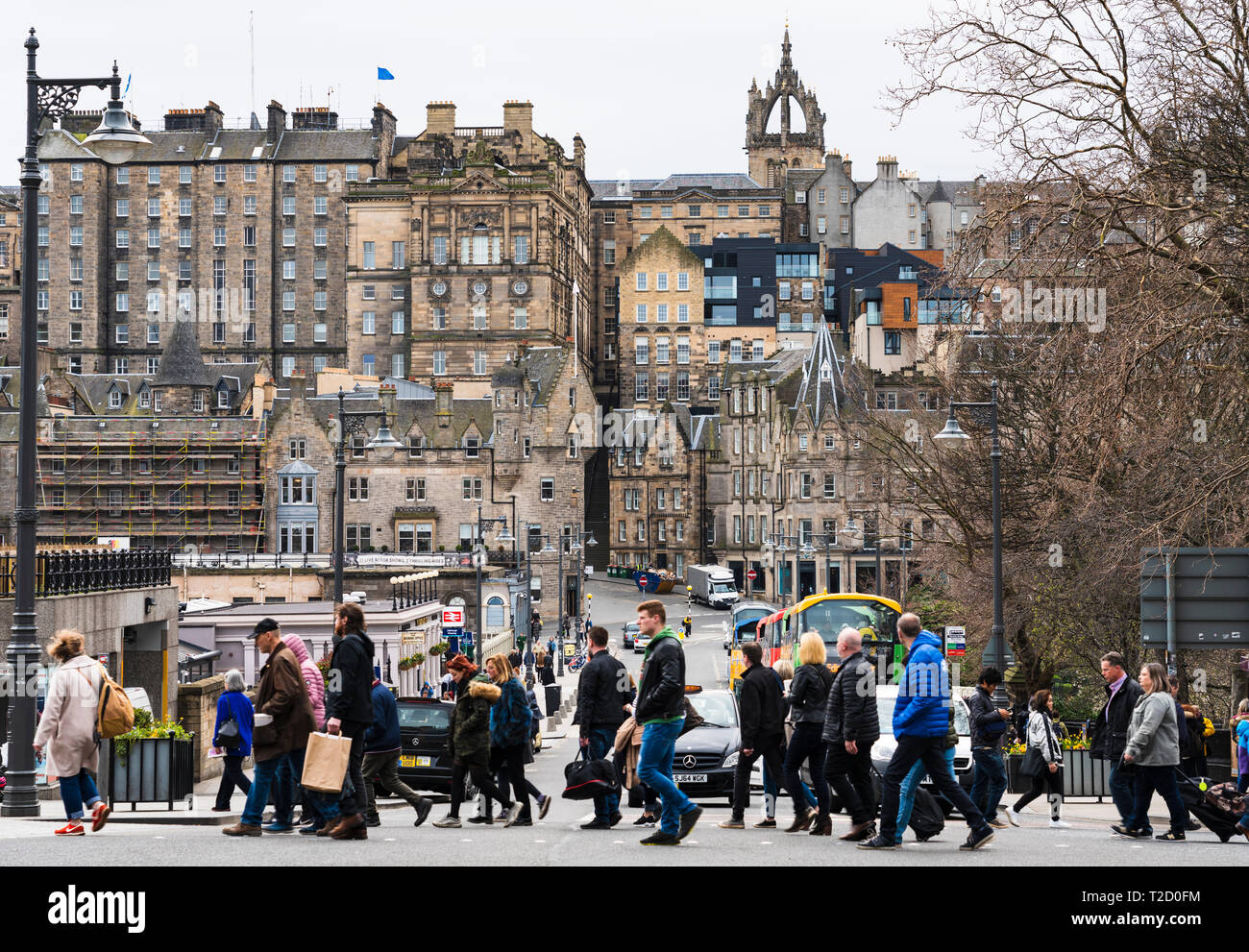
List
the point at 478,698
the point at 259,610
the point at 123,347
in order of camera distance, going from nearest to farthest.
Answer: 1. the point at 478,698
2. the point at 259,610
3. the point at 123,347

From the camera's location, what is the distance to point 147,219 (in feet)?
436

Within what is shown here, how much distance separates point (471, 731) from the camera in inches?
597

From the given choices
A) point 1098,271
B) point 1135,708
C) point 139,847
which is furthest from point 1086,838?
point 139,847

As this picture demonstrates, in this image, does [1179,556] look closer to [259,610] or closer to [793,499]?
[259,610]

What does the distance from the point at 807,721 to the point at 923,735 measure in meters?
2.09

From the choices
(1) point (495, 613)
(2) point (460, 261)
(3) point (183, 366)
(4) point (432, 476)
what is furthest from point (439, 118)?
(1) point (495, 613)

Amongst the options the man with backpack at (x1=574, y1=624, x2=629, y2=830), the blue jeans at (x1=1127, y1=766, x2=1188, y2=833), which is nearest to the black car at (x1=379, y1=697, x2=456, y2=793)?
the man with backpack at (x1=574, y1=624, x2=629, y2=830)

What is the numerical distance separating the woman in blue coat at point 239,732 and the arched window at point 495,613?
198ft

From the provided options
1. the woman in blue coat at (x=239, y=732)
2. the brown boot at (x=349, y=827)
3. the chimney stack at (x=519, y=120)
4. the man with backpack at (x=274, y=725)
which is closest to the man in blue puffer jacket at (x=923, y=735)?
the brown boot at (x=349, y=827)

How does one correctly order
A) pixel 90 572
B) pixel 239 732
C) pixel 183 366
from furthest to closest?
pixel 183 366, pixel 90 572, pixel 239 732

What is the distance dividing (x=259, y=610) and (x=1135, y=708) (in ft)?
126

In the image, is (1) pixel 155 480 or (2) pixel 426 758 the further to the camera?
(1) pixel 155 480

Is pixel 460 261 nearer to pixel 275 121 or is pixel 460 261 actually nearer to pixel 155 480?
pixel 275 121
